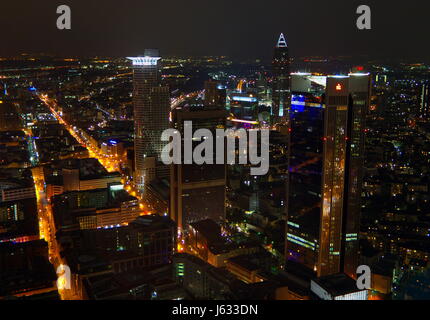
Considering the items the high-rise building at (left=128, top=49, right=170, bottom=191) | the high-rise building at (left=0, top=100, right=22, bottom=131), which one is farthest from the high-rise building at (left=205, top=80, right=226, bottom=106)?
the high-rise building at (left=0, top=100, right=22, bottom=131)

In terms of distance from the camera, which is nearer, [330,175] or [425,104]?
[330,175]

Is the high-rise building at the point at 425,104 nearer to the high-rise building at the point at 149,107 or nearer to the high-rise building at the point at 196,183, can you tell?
the high-rise building at the point at 149,107

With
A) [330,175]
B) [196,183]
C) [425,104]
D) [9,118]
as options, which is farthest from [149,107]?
[425,104]

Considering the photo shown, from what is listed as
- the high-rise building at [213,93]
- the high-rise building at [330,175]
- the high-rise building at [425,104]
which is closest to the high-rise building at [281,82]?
the high-rise building at [213,93]

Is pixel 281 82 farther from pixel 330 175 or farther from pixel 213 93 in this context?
pixel 330 175

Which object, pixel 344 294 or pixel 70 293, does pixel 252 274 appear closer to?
pixel 344 294

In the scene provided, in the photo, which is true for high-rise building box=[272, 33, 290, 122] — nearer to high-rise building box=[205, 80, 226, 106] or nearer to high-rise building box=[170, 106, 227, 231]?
high-rise building box=[205, 80, 226, 106]
